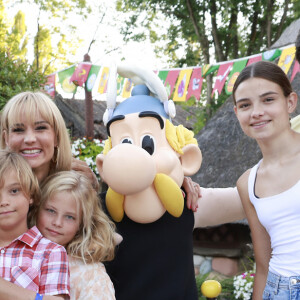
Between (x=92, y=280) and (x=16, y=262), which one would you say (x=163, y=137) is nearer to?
(x=92, y=280)

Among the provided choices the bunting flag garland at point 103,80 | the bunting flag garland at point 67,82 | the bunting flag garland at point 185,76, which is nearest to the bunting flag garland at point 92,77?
the bunting flag garland at point 185,76

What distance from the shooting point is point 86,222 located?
1.97m

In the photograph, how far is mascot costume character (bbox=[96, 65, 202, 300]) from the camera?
2.08 meters

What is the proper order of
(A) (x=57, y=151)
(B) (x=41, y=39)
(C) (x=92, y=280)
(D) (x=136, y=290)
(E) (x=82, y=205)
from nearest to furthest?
(C) (x=92, y=280)
(E) (x=82, y=205)
(D) (x=136, y=290)
(A) (x=57, y=151)
(B) (x=41, y=39)

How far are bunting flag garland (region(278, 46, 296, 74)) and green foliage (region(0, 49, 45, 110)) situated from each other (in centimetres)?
289

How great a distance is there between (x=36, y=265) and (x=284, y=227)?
3.61 feet

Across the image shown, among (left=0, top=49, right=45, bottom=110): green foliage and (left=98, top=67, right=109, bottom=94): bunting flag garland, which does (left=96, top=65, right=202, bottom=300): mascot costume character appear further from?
(left=98, top=67, right=109, bottom=94): bunting flag garland

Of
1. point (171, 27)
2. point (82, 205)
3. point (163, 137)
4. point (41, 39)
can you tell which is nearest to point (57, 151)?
point (82, 205)

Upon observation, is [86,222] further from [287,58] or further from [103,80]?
[103,80]

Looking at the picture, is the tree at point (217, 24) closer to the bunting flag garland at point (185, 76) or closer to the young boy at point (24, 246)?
the bunting flag garland at point (185, 76)

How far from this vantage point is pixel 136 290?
2117mm

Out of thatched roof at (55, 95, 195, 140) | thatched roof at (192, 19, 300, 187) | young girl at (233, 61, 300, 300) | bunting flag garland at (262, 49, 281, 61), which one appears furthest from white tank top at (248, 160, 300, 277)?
thatched roof at (55, 95, 195, 140)

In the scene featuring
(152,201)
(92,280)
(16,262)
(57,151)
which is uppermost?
(57,151)

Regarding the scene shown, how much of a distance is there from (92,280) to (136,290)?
1.13 feet
